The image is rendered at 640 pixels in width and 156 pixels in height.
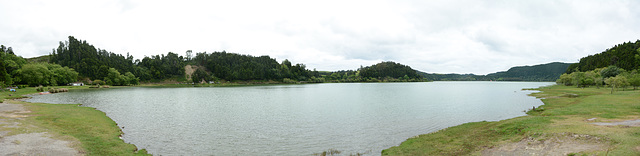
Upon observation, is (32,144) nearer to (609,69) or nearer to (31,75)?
(31,75)

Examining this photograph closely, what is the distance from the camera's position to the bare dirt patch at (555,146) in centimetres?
1279

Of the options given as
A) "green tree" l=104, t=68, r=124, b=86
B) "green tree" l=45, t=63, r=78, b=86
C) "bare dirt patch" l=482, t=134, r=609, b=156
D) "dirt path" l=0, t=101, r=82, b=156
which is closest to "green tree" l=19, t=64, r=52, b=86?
"green tree" l=45, t=63, r=78, b=86

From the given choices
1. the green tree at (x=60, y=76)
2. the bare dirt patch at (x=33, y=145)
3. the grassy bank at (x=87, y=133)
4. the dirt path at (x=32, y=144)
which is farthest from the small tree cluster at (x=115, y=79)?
the bare dirt patch at (x=33, y=145)

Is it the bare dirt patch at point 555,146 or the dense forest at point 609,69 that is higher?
the dense forest at point 609,69

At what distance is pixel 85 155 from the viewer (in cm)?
1547

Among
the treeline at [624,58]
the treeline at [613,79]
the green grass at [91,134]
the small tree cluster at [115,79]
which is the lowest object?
the green grass at [91,134]

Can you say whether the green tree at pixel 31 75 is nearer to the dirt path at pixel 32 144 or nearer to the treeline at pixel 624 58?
the dirt path at pixel 32 144

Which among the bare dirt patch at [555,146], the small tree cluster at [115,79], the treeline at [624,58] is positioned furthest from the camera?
the small tree cluster at [115,79]

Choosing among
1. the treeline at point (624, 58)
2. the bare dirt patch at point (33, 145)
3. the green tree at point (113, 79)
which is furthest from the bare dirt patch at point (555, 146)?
the green tree at point (113, 79)

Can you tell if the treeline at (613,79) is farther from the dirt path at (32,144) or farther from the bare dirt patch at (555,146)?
the dirt path at (32,144)

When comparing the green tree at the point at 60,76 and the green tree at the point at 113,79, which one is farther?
the green tree at the point at 113,79

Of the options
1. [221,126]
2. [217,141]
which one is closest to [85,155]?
[217,141]

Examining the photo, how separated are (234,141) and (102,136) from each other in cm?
1004

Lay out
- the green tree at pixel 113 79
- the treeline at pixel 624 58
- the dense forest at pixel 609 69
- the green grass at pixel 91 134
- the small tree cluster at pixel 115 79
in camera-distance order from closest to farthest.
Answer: the green grass at pixel 91 134 < the dense forest at pixel 609 69 < the treeline at pixel 624 58 < the green tree at pixel 113 79 < the small tree cluster at pixel 115 79
